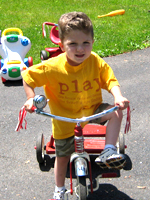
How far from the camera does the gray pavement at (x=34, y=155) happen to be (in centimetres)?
309

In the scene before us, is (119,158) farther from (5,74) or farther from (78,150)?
(5,74)

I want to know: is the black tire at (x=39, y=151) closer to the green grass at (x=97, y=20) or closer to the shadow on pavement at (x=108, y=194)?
the shadow on pavement at (x=108, y=194)

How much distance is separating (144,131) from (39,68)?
6.66 ft

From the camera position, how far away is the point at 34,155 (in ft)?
12.2

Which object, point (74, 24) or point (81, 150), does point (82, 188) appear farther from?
point (74, 24)

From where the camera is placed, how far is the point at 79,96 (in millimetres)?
2646

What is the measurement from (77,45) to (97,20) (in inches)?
278

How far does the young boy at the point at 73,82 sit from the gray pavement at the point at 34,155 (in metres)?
0.48

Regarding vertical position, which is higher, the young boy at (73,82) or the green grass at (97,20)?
the young boy at (73,82)

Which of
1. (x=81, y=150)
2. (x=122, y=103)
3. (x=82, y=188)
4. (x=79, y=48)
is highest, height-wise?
(x=79, y=48)

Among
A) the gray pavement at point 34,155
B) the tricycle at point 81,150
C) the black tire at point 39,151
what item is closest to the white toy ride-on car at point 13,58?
the gray pavement at point 34,155

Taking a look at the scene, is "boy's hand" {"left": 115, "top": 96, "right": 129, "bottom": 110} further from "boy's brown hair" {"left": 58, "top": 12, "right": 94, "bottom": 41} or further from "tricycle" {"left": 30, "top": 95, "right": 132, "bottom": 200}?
"boy's brown hair" {"left": 58, "top": 12, "right": 94, "bottom": 41}

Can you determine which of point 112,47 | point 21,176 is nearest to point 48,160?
point 21,176

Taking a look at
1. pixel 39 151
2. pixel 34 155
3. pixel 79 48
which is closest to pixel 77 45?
pixel 79 48
